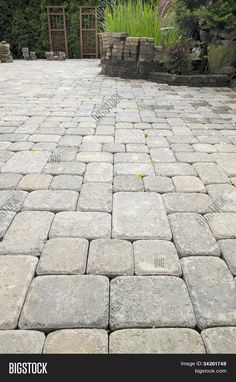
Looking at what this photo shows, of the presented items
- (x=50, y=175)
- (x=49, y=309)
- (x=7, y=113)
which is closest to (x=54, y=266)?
(x=49, y=309)

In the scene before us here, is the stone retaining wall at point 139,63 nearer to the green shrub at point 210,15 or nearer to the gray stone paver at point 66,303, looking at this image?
the green shrub at point 210,15

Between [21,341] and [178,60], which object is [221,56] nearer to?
[178,60]

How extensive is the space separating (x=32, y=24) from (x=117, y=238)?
13952 mm

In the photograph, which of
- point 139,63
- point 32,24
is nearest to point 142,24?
point 139,63

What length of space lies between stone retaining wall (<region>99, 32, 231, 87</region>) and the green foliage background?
20.3ft

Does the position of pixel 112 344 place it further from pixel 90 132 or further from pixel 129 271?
pixel 90 132

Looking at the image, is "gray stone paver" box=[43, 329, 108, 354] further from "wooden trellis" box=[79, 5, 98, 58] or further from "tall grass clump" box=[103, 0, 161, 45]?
"wooden trellis" box=[79, 5, 98, 58]

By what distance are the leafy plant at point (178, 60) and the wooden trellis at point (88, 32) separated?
682 centimetres

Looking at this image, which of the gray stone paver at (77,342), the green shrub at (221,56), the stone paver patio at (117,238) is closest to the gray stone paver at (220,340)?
the stone paver patio at (117,238)

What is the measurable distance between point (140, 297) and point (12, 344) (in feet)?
1.99

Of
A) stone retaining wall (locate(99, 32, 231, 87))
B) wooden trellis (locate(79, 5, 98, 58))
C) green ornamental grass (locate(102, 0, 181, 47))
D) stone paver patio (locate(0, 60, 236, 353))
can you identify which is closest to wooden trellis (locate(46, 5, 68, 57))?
wooden trellis (locate(79, 5, 98, 58))

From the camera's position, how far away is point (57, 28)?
13.1 m

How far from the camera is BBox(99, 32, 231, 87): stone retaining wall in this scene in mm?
6785
